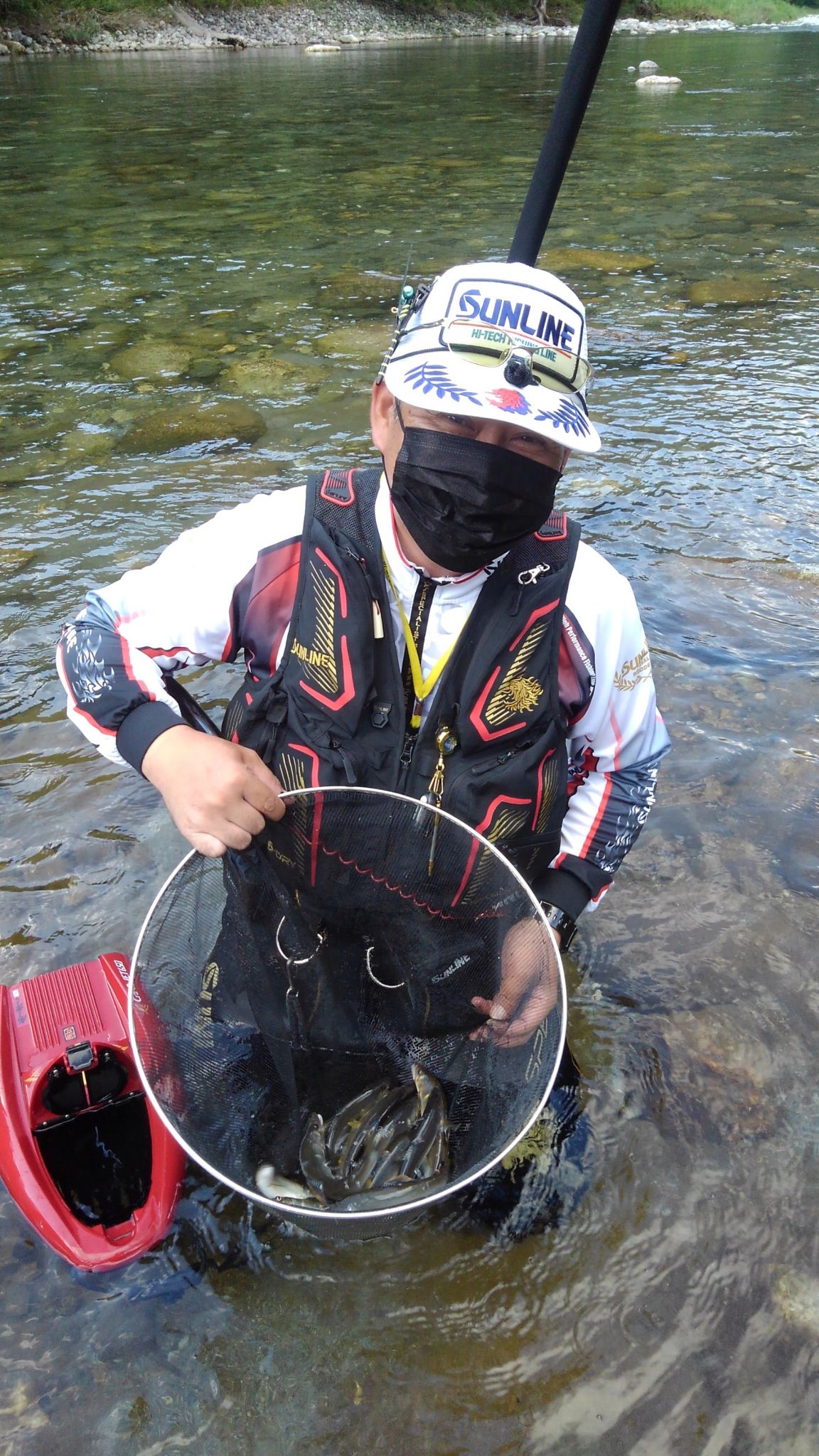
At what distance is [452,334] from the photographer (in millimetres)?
2156

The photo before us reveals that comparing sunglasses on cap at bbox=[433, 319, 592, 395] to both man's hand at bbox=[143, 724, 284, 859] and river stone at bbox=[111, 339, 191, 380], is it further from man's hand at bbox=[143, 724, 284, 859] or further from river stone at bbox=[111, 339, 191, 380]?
river stone at bbox=[111, 339, 191, 380]

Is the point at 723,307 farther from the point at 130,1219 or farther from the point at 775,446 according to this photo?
the point at 130,1219

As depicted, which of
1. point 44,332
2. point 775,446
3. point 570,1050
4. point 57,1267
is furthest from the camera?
point 44,332

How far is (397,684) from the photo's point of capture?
8.05 feet

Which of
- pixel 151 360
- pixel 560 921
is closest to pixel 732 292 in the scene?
pixel 151 360

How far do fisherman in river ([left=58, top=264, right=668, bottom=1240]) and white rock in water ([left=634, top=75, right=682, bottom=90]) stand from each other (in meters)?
34.7

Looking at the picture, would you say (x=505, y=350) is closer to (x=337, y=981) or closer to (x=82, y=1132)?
(x=337, y=981)

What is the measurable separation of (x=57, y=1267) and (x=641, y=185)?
17938mm

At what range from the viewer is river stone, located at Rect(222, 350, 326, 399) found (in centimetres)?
862

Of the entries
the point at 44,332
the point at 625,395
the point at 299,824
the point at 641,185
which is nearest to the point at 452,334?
the point at 299,824

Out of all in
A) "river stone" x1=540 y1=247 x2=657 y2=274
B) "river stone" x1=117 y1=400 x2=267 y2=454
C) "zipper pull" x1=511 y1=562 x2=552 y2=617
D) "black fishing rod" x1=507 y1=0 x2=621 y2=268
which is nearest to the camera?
"zipper pull" x1=511 y1=562 x2=552 y2=617

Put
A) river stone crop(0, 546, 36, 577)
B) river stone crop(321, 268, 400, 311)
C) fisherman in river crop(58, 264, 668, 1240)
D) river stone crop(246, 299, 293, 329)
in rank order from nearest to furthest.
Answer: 1. fisherman in river crop(58, 264, 668, 1240)
2. river stone crop(0, 546, 36, 577)
3. river stone crop(246, 299, 293, 329)
4. river stone crop(321, 268, 400, 311)

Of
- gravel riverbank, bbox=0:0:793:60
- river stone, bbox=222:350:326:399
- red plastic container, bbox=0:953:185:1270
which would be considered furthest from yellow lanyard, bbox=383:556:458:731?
gravel riverbank, bbox=0:0:793:60

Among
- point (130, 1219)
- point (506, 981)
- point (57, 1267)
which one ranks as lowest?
point (57, 1267)
